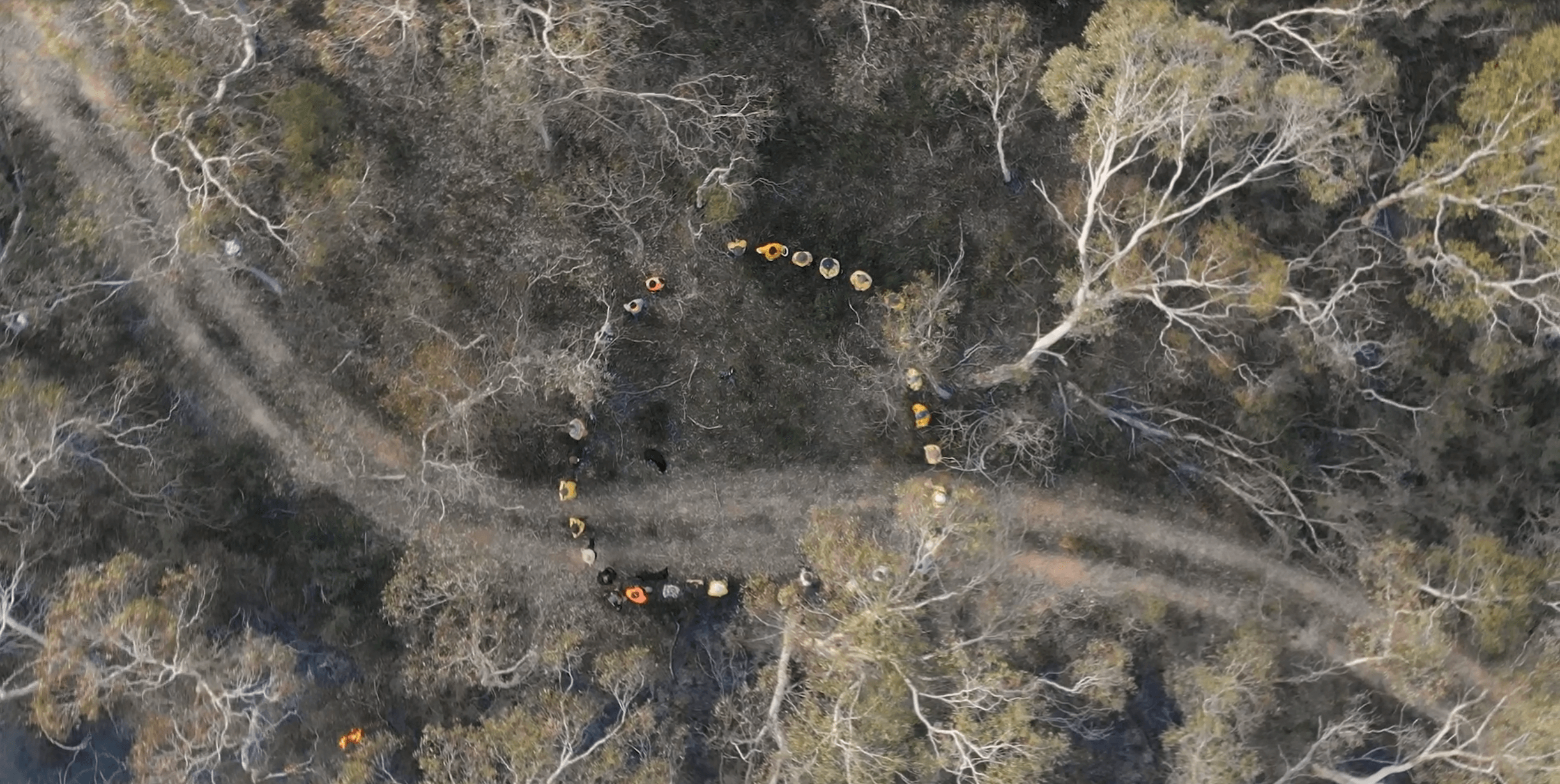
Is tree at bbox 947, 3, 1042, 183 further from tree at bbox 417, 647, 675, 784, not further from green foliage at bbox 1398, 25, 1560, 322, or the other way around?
tree at bbox 417, 647, 675, 784

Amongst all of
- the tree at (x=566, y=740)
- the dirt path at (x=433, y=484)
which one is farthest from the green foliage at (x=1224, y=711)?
the tree at (x=566, y=740)

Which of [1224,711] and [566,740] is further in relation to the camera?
[1224,711]

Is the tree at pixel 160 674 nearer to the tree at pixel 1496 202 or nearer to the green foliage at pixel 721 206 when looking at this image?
the green foliage at pixel 721 206

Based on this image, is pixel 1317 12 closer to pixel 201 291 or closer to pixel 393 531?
pixel 393 531

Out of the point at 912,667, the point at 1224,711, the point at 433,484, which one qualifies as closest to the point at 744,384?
the point at 912,667

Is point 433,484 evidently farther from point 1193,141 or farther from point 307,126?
point 1193,141

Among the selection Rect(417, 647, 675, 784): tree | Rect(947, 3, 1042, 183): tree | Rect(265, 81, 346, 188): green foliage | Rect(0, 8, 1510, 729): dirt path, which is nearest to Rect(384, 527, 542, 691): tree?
Rect(0, 8, 1510, 729): dirt path
